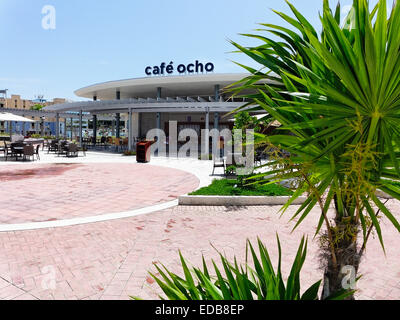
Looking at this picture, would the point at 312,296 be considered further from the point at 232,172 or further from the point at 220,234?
the point at 232,172

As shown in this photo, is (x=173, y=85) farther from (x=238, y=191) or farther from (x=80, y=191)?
(x=238, y=191)

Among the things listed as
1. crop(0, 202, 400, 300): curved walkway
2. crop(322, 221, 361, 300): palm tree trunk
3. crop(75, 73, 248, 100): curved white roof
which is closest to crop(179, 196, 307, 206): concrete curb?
crop(0, 202, 400, 300): curved walkway

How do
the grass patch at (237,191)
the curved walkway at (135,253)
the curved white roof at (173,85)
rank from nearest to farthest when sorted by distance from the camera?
the curved walkway at (135,253), the grass patch at (237,191), the curved white roof at (173,85)

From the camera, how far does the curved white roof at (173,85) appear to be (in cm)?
2580

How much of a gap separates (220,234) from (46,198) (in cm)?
587

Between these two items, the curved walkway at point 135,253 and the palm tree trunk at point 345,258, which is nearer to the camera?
the palm tree trunk at point 345,258

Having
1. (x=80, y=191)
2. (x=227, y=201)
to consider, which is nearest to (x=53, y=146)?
(x=80, y=191)

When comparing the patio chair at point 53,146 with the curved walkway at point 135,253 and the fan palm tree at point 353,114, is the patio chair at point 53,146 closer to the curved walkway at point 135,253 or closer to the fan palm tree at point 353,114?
the curved walkway at point 135,253

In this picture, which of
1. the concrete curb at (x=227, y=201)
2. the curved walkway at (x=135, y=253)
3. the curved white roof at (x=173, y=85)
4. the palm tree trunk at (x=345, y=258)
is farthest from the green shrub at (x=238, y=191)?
the curved white roof at (x=173, y=85)

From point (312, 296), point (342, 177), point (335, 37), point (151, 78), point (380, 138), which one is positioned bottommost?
point (312, 296)

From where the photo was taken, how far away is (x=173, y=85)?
2902 centimetres

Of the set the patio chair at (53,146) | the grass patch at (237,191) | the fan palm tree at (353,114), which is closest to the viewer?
the fan palm tree at (353,114)

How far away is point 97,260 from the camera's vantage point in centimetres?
443
